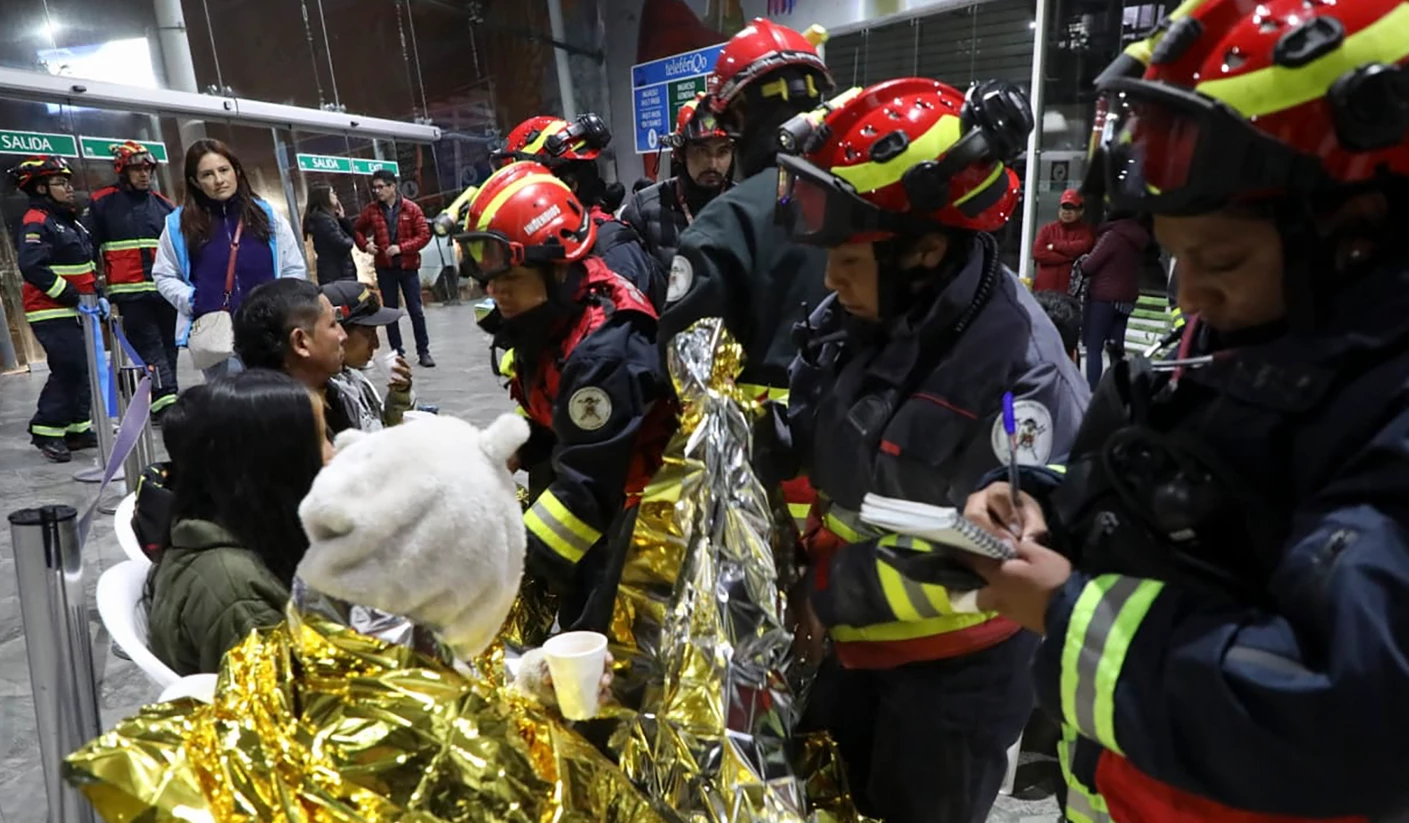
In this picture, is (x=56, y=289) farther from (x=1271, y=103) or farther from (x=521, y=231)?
(x=1271, y=103)

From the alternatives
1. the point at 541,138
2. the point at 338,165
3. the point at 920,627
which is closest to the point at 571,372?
the point at 920,627

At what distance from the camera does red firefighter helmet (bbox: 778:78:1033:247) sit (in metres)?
1.45

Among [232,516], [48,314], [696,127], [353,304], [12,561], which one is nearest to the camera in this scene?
[232,516]

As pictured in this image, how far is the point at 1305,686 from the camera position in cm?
69

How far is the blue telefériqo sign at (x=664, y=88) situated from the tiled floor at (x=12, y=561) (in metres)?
3.87

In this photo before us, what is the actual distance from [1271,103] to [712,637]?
1083 millimetres

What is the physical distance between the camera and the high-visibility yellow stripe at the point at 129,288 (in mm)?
5941

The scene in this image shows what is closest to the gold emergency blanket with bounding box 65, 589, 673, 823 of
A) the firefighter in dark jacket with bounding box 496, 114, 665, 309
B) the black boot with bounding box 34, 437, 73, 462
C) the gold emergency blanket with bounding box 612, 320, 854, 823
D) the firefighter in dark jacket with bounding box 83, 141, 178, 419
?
the gold emergency blanket with bounding box 612, 320, 854, 823

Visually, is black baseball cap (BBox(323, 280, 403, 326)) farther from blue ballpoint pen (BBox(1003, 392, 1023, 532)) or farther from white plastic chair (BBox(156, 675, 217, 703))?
blue ballpoint pen (BBox(1003, 392, 1023, 532))

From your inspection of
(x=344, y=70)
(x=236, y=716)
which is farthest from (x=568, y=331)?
(x=344, y=70)

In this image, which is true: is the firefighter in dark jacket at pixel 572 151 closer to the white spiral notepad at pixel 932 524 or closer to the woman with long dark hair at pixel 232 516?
the woman with long dark hair at pixel 232 516

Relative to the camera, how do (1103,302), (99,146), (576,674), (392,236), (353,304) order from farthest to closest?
(392,236), (99,146), (1103,302), (353,304), (576,674)

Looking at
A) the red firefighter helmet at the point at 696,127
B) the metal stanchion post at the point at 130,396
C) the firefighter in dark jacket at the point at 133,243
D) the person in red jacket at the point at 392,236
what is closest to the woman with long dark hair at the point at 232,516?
the red firefighter helmet at the point at 696,127

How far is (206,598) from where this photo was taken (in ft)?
5.13
